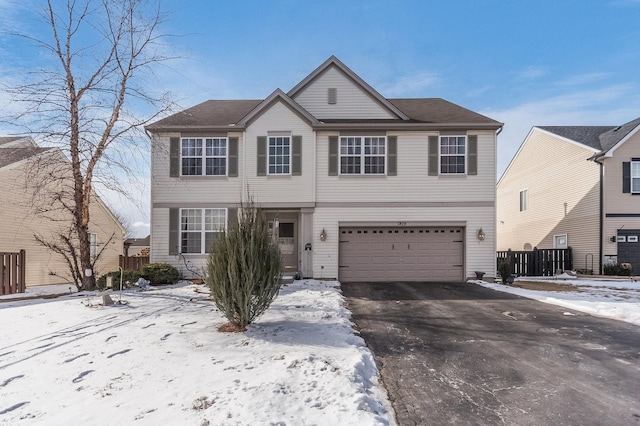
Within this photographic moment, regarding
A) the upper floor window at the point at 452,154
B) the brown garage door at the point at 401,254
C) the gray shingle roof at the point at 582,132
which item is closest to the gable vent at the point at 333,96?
the upper floor window at the point at 452,154

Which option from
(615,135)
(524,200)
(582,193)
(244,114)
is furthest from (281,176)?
(524,200)

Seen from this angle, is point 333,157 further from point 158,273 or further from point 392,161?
point 158,273

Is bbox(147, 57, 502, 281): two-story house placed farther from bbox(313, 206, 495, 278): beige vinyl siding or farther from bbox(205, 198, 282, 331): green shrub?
bbox(205, 198, 282, 331): green shrub

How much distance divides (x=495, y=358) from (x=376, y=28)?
36.1 ft

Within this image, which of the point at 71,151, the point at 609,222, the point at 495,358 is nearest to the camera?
the point at 495,358

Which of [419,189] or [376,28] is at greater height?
[376,28]

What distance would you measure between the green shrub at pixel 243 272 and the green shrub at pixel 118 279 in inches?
234

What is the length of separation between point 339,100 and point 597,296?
36.2 feet

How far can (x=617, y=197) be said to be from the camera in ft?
50.9

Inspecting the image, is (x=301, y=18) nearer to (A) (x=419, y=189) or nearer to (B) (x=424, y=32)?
(B) (x=424, y=32)

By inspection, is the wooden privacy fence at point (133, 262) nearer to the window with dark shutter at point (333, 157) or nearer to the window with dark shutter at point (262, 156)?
the window with dark shutter at point (262, 156)

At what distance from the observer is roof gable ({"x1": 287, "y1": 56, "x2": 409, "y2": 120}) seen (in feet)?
46.7

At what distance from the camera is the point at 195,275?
13.2 m

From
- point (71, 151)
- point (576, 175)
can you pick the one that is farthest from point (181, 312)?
point (576, 175)
